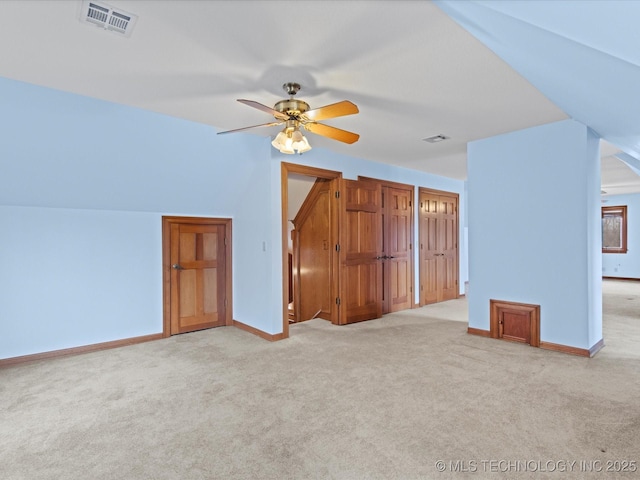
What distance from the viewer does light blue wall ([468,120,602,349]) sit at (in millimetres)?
3387

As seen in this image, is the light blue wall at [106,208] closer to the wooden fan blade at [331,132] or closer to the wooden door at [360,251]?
the wooden door at [360,251]

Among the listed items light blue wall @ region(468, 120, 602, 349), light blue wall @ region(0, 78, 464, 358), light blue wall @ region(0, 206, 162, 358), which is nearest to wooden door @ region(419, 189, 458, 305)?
light blue wall @ region(468, 120, 602, 349)

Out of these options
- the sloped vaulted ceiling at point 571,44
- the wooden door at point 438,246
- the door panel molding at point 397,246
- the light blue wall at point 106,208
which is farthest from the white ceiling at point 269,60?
the wooden door at point 438,246

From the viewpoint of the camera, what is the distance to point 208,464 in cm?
183

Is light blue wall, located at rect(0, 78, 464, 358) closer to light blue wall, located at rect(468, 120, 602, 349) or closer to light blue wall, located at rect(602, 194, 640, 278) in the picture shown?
light blue wall, located at rect(468, 120, 602, 349)

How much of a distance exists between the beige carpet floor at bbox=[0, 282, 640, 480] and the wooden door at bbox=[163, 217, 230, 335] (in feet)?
2.35

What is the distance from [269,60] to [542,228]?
3274 mm

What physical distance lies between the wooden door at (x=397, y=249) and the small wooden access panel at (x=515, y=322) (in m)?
1.68

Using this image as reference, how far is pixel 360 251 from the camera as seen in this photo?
16.3ft

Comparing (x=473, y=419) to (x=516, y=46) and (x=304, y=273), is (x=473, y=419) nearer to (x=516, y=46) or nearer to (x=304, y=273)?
(x=516, y=46)

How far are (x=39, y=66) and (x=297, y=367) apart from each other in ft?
10.1

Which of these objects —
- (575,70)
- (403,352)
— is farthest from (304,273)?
(575,70)

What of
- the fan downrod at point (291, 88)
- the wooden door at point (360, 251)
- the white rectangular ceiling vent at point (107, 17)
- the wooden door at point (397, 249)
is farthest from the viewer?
the wooden door at point (397, 249)

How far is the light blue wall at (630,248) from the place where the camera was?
8.84 meters
